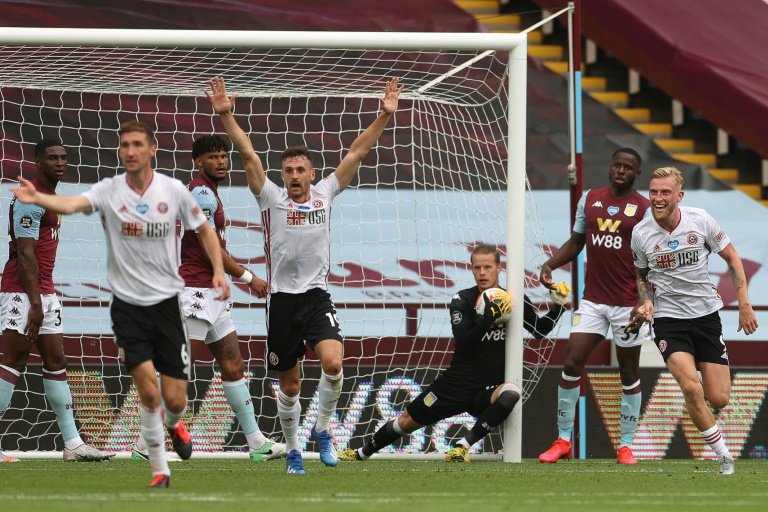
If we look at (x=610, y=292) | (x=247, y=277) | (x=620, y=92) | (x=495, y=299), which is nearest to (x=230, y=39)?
(x=247, y=277)

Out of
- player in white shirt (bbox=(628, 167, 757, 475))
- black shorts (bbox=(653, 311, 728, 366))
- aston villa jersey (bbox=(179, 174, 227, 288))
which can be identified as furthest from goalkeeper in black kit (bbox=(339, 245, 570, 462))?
aston villa jersey (bbox=(179, 174, 227, 288))

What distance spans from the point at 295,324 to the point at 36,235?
208cm

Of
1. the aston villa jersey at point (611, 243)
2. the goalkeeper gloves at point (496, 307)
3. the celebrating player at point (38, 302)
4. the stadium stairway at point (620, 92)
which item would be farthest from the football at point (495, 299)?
the stadium stairway at point (620, 92)

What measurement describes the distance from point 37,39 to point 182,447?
3.22m

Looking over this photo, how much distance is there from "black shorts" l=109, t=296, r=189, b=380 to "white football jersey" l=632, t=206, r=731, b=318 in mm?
3201

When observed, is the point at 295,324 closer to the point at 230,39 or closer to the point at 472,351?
the point at 472,351

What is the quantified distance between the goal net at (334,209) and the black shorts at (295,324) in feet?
5.99

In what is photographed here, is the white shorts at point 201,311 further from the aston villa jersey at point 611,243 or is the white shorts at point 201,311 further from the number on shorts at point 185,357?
the aston villa jersey at point 611,243

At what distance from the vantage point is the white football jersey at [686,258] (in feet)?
28.1

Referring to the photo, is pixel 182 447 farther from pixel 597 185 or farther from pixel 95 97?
pixel 597 185

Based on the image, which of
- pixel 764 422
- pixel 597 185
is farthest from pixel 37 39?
pixel 597 185

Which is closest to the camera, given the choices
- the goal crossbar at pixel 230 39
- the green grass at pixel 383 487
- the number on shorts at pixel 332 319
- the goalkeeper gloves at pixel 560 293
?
the green grass at pixel 383 487

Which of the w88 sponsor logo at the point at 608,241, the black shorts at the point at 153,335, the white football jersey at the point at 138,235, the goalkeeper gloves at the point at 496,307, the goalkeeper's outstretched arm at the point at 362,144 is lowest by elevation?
the goalkeeper gloves at the point at 496,307

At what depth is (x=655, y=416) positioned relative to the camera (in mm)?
11203
